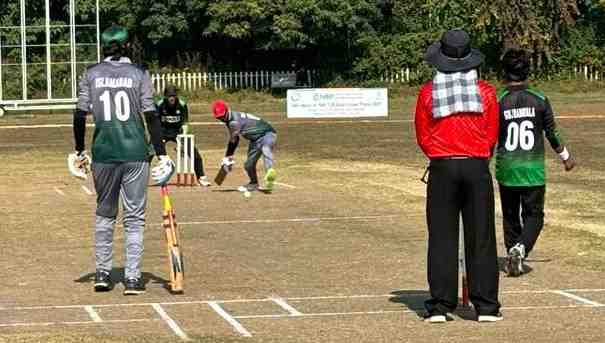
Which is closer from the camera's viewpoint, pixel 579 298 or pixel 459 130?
pixel 459 130

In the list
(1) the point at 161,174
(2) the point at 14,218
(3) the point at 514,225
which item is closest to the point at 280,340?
(1) the point at 161,174

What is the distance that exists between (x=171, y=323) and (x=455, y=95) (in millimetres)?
2541

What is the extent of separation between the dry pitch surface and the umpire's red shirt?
120 centimetres

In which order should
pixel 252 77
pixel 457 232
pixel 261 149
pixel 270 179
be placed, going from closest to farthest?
pixel 457 232, pixel 270 179, pixel 261 149, pixel 252 77

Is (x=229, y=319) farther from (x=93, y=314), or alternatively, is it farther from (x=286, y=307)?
(x=93, y=314)

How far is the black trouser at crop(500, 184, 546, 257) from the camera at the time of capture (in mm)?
13305

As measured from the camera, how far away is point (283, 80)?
5844cm

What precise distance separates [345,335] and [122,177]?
290cm

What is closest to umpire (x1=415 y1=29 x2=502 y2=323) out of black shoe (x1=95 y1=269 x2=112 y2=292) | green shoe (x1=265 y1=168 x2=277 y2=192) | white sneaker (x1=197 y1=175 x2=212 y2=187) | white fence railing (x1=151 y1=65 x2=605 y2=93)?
black shoe (x1=95 y1=269 x2=112 y2=292)

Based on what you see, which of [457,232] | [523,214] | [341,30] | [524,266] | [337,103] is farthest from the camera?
[341,30]

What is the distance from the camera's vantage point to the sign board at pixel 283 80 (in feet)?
191

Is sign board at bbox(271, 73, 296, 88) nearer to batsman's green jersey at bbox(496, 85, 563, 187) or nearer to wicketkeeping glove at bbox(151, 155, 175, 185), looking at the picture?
batsman's green jersey at bbox(496, 85, 563, 187)

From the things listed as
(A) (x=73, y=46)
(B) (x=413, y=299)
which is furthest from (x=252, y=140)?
(A) (x=73, y=46)

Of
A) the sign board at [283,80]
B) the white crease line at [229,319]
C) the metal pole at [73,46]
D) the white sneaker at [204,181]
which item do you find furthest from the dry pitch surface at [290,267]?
the sign board at [283,80]
